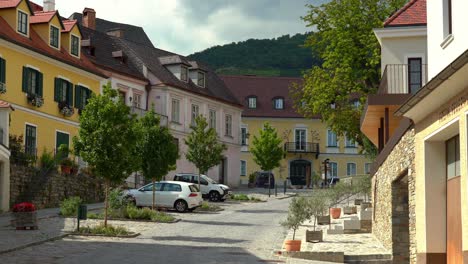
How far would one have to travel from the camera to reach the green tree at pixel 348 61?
4172 centimetres

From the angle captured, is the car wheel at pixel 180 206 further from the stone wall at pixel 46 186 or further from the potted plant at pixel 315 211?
the potted plant at pixel 315 211

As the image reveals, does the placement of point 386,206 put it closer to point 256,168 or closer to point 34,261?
point 34,261

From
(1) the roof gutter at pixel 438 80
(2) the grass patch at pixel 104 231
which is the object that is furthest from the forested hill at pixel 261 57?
(1) the roof gutter at pixel 438 80

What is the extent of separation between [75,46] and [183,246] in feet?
75.9

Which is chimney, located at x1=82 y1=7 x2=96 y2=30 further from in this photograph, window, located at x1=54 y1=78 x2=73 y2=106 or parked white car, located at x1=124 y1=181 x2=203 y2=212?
parked white car, located at x1=124 y1=181 x2=203 y2=212

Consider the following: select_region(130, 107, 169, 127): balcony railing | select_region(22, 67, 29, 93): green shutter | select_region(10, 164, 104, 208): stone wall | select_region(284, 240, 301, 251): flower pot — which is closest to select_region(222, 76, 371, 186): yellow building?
select_region(130, 107, 169, 127): balcony railing

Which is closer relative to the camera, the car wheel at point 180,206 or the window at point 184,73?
the car wheel at point 180,206

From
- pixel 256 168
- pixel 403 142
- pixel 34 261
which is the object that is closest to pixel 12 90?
pixel 34 261

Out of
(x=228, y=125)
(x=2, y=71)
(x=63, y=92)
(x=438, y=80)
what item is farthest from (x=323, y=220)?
(x=228, y=125)

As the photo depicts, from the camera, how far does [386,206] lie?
23.0 metres

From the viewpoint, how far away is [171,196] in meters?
37.8

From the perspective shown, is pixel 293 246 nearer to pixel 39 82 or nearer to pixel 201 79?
pixel 39 82

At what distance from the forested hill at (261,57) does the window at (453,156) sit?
317 feet

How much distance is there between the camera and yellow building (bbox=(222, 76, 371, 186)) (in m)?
78.0
